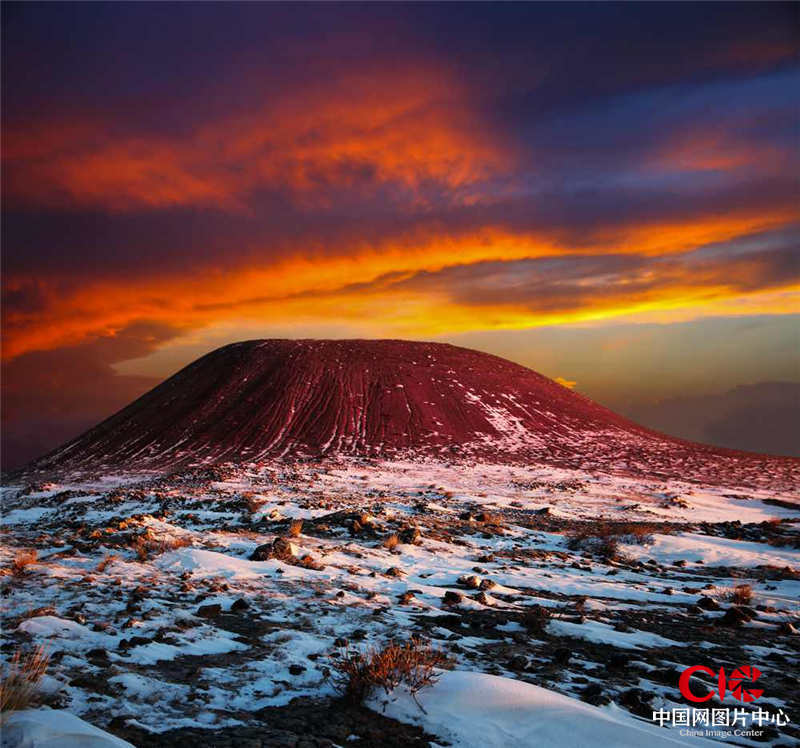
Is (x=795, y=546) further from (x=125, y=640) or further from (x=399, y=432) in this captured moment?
(x=399, y=432)

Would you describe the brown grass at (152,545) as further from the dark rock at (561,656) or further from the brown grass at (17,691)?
the dark rock at (561,656)

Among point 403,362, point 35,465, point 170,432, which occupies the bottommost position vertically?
point 35,465

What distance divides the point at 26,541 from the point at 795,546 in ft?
60.9

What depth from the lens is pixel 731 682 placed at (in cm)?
536

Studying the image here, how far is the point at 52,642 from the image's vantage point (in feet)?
17.2

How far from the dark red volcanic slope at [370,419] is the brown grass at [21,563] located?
29.7 metres

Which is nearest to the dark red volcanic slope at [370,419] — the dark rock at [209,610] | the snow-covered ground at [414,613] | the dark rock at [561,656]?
the snow-covered ground at [414,613]

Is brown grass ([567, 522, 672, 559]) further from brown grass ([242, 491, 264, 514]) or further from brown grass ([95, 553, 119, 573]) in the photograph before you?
brown grass ([95, 553, 119, 573])

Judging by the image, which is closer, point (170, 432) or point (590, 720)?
point (590, 720)

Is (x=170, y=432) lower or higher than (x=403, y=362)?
lower

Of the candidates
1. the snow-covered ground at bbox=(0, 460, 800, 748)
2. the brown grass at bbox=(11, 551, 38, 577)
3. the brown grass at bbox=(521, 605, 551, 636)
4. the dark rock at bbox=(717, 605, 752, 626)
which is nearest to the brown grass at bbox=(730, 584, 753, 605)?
the snow-covered ground at bbox=(0, 460, 800, 748)

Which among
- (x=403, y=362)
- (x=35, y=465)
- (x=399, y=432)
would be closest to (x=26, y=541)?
(x=399, y=432)

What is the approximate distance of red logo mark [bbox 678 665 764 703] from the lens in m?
4.95

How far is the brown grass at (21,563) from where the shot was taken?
790 cm
